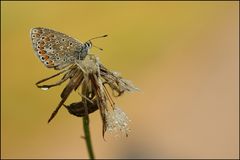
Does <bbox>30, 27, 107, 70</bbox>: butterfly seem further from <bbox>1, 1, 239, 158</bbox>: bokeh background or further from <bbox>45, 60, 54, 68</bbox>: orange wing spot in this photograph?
<bbox>1, 1, 239, 158</bbox>: bokeh background

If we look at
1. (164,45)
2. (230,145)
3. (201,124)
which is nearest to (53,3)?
(164,45)

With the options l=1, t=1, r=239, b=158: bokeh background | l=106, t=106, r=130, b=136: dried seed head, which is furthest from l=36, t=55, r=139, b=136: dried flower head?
l=1, t=1, r=239, b=158: bokeh background

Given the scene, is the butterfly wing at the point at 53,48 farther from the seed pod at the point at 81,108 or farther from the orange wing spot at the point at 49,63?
the seed pod at the point at 81,108

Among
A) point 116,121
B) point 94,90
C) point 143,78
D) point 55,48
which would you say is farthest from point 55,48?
point 143,78

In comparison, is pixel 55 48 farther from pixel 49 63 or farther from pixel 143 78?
pixel 143 78

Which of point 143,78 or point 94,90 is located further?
point 143,78

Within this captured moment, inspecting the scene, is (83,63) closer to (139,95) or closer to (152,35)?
(139,95)

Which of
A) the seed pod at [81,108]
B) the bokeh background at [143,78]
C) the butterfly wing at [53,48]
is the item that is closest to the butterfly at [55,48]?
the butterfly wing at [53,48]
